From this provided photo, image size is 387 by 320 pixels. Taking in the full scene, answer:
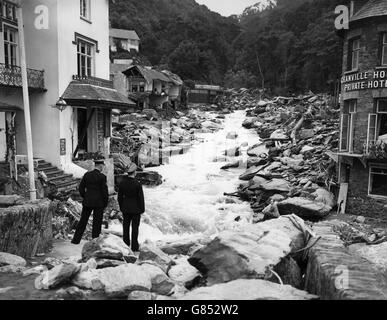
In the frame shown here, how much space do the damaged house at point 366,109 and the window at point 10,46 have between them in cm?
1517

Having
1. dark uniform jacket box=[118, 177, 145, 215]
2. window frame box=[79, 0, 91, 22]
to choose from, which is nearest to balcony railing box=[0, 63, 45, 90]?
window frame box=[79, 0, 91, 22]

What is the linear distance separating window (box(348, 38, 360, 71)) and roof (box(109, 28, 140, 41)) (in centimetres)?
5236

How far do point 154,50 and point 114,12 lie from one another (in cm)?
1027

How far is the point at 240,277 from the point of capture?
5148mm

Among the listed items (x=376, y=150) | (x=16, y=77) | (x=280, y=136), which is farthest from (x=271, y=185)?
(x=16, y=77)

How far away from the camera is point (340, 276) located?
4535 millimetres

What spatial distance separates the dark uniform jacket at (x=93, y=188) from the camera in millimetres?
8477

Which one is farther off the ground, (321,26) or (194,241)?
(321,26)

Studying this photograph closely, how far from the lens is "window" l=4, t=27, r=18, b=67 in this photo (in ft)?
52.7

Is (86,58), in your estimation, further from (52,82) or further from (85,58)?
(52,82)

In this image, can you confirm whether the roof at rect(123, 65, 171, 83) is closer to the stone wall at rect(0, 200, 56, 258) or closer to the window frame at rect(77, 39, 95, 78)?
the window frame at rect(77, 39, 95, 78)

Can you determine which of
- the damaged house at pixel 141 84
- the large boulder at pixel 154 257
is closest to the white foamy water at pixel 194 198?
the large boulder at pixel 154 257
